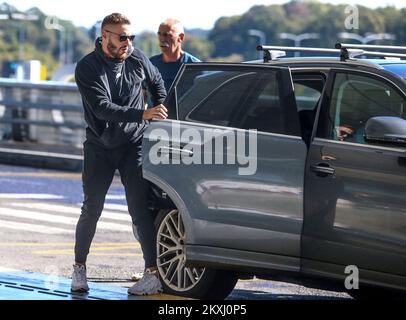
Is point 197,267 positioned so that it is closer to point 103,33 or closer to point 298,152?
point 298,152

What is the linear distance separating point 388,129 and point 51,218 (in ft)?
26.0

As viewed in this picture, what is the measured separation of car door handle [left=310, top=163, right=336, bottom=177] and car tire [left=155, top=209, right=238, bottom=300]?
116 centimetres

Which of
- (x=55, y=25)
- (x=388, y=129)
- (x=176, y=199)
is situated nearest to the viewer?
(x=388, y=129)

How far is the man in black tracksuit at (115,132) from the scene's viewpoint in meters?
8.88

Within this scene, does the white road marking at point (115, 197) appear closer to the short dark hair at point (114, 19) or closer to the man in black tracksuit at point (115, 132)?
the man in black tracksuit at point (115, 132)

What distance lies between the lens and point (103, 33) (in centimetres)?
889

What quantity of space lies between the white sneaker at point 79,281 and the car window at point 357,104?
6.76 ft

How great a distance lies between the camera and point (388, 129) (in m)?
7.81

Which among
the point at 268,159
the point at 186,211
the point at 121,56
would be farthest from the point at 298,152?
the point at 121,56

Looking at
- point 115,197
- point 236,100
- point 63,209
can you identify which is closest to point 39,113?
point 115,197

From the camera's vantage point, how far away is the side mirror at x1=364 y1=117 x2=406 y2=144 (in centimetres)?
782

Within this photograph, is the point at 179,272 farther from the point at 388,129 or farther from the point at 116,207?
the point at 116,207

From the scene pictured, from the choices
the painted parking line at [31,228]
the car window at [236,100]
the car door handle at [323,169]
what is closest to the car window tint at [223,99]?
the car window at [236,100]
